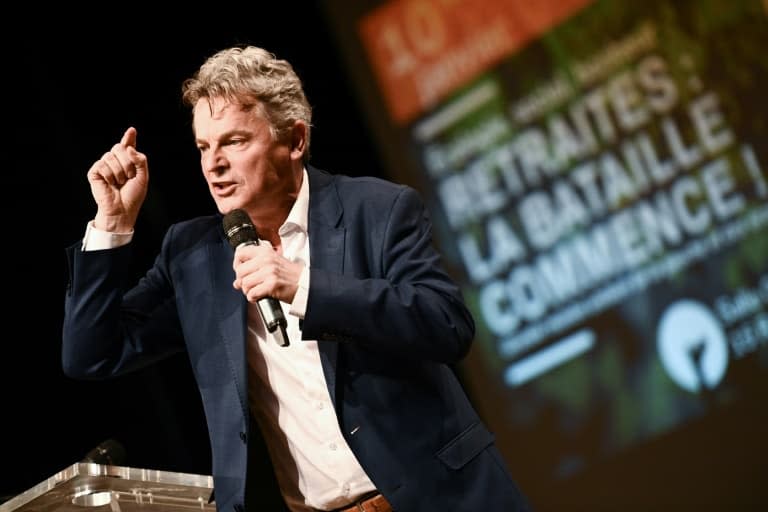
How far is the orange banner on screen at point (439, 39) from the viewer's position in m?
4.69

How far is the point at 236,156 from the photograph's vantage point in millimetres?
2053

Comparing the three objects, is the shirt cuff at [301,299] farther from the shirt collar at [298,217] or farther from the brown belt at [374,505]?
the brown belt at [374,505]

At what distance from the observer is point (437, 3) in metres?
4.85

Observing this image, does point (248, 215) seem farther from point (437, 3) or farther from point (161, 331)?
point (437, 3)

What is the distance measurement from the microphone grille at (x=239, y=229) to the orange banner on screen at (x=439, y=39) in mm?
3040

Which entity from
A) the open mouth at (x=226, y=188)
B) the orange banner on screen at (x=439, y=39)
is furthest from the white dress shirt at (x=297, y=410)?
the orange banner on screen at (x=439, y=39)

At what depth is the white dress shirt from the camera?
1.98 m

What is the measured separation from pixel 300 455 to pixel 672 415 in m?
2.86

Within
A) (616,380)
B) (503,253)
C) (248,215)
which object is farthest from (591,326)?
(248,215)

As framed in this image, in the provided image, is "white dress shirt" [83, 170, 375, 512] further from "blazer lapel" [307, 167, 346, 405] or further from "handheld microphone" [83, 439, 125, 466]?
"handheld microphone" [83, 439, 125, 466]

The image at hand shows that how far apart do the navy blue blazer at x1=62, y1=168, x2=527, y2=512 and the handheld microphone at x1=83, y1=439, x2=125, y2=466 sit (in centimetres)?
34

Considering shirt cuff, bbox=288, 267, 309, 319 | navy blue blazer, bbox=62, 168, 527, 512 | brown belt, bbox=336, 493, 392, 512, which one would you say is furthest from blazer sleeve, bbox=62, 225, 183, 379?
brown belt, bbox=336, 493, 392, 512

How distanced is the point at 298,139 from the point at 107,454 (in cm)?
98

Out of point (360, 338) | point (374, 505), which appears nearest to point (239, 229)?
point (360, 338)
